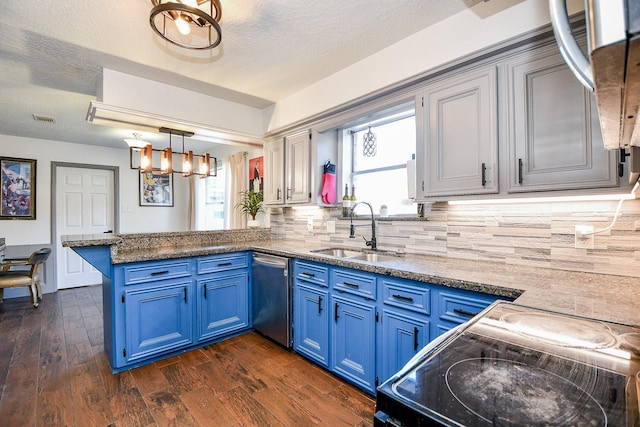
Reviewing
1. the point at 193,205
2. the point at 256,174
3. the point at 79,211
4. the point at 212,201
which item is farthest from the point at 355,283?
the point at 79,211

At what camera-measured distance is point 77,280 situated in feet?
17.1

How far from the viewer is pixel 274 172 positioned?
3555 mm

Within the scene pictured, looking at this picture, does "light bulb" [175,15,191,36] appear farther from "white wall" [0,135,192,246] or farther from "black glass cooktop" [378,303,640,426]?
"white wall" [0,135,192,246]

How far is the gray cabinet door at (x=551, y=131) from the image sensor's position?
149 centimetres

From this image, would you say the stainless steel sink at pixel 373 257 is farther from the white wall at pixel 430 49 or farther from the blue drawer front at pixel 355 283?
the white wall at pixel 430 49

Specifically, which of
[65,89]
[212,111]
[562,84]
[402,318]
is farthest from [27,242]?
[562,84]

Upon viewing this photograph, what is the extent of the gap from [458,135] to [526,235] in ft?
2.48

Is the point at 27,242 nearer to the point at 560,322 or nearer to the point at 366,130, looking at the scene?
the point at 366,130

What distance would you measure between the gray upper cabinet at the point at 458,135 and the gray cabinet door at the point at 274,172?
1.72 m

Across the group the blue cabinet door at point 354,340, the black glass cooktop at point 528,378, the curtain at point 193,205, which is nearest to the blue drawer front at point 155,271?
the blue cabinet door at point 354,340

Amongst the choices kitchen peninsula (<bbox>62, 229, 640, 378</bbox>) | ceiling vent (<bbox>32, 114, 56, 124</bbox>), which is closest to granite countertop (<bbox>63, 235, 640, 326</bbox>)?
kitchen peninsula (<bbox>62, 229, 640, 378</bbox>)

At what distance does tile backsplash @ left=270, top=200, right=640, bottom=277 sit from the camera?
1.61 meters

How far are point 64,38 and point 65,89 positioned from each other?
1.11 metres

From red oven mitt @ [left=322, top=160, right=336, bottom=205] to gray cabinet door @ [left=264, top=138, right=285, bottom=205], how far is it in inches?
22.9
